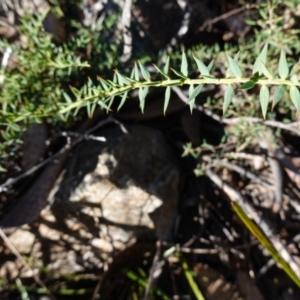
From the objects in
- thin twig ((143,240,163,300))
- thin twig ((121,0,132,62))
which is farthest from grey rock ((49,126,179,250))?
thin twig ((121,0,132,62))

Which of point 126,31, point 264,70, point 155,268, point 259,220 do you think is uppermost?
point 126,31

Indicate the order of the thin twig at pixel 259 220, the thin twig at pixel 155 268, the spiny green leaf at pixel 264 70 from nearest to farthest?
the spiny green leaf at pixel 264 70, the thin twig at pixel 259 220, the thin twig at pixel 155 268

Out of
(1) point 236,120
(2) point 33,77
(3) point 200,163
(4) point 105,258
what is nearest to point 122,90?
(2) point 33,77

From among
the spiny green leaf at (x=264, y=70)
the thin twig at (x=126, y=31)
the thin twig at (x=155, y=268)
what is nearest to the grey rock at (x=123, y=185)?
the thin twig at (x=155, y=268)

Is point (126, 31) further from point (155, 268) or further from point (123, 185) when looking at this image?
point (155, 268)

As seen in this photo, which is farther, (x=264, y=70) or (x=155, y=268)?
(x=155, y=268)

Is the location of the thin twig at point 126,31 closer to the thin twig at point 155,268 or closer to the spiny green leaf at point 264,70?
the thin twig at point 155,268

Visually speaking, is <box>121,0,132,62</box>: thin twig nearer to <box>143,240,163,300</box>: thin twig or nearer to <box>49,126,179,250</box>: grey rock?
<box>49,126,179,250</box>: grey rock

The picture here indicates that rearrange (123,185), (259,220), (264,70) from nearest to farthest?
(264,70)
(259,220)
(123,185)

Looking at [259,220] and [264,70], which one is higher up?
[264,70]

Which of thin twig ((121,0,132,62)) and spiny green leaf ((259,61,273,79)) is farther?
thin twig ((121,0,132,62))

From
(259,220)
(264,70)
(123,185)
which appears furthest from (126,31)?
(264,70)
